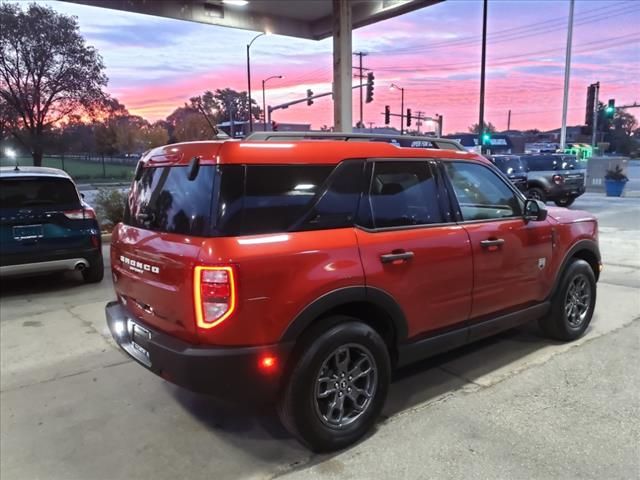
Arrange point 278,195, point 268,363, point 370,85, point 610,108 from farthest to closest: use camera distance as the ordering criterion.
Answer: point 370,85, point 610,108, point 278,195, point 268,363

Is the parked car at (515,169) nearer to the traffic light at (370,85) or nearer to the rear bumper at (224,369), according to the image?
the rear bumper at (224,369)

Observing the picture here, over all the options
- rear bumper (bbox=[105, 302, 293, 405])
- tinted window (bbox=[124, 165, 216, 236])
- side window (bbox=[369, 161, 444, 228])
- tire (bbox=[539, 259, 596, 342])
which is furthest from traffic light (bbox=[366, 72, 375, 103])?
rear bumper (bbox=[105, 302, 293, 405])

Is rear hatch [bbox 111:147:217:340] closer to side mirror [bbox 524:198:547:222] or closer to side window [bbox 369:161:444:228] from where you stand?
side window [bbox 369:161:444:228]

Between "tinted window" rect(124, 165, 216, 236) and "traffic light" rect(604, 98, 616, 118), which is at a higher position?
"traffic light" rect(604, 98, 616, 118)

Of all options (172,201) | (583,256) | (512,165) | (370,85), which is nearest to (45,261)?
(172,201)

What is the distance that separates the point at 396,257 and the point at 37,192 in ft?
18.4

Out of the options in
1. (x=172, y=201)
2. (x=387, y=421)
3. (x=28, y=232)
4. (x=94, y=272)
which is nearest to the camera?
(x=172, y=201)

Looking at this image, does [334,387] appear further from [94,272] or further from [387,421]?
[94,272]

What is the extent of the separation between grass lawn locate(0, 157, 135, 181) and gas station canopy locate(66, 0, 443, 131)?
18.0ft

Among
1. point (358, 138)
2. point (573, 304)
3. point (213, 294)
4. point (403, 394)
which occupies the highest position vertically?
point (358, 138)

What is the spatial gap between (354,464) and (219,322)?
1.15m

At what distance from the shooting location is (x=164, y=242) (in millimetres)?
2883

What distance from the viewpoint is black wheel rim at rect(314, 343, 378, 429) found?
9.67 ft

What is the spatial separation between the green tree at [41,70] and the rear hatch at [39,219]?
9.48 metres
